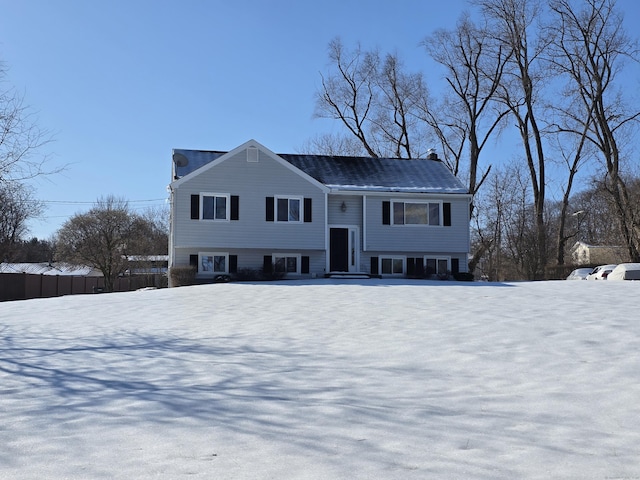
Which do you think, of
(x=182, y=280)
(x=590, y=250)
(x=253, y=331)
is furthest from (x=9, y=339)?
(x=590, y=250)

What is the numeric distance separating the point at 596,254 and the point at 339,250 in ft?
123

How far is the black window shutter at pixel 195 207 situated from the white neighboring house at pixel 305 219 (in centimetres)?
4

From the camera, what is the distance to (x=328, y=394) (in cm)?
679

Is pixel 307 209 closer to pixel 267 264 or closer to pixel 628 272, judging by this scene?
pixel 267 264

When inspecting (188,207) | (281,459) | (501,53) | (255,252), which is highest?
(501,53)

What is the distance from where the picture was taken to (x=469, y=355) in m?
8.59

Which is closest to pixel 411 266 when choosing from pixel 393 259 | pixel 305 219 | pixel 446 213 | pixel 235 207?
pixel 393 259

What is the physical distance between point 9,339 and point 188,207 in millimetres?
13101

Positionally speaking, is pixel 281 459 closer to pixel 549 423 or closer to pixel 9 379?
pixel 549 423

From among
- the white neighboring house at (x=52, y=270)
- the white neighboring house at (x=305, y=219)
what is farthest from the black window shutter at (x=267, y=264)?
the white neighboring house at (x=52, y=270)

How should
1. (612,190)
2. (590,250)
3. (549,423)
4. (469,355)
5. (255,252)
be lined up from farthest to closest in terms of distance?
(590,250), (612,190), (255,252), (469,355), (549,423)

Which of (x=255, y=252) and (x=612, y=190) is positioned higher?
(x=612, y=190)

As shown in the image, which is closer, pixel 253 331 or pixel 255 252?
pixel 253 331

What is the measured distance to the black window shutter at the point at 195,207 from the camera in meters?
23.5
